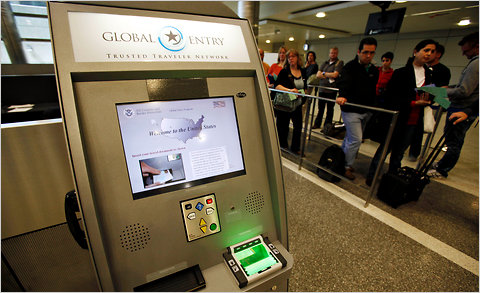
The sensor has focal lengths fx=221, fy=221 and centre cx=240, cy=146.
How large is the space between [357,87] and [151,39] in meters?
2.23

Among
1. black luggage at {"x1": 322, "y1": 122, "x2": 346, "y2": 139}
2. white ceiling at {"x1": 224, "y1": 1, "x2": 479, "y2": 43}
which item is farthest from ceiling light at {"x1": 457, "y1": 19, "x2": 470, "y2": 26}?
black luggage at {"x1": 322, "y1": 122, "x2": 346, "y2": 139}

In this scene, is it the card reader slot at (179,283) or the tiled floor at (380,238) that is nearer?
the card reader slot at (179,283)

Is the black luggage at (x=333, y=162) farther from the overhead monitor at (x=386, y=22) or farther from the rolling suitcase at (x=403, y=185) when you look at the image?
the overhead monitor at (x=386, y=22)

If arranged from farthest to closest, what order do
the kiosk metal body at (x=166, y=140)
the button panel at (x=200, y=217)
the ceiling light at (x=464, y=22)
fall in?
the ceiling light at (x=464, y=22), the button panel at (x=200, y=217), the kiosk metal body at (x=166, y=140)

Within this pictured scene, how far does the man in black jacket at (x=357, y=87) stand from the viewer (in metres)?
2.21

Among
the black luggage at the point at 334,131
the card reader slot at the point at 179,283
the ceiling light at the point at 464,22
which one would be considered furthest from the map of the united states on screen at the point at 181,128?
the ceiling light at the point at 464,22

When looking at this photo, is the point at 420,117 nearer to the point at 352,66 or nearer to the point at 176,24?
the point at 352,66

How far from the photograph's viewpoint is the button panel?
0.73m

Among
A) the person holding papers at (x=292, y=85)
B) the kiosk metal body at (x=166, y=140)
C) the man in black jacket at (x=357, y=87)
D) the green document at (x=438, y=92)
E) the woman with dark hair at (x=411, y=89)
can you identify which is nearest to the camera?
the kiosk metal body at (x=166, y=140)

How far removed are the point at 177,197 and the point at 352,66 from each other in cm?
229

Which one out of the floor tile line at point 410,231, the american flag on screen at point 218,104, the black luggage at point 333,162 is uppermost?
the american flag on screen at point 218,104

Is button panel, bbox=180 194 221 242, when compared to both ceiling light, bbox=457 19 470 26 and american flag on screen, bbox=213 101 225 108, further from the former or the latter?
ceiling light, bbox=457 19 470 26

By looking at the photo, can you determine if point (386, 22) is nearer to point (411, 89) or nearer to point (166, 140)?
point (411, 89)

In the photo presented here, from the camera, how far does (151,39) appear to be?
2.28ft
